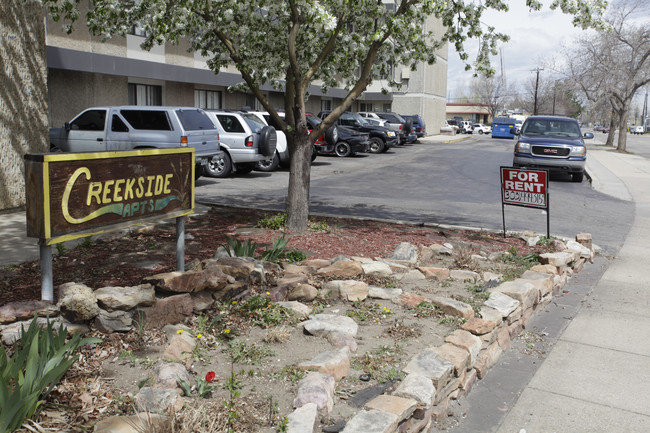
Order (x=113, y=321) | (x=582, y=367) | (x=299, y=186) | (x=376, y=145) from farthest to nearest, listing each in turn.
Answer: (x=376, y=145) → (x=299, y=186) → (x=582, y=367) → (x=113, y=321)

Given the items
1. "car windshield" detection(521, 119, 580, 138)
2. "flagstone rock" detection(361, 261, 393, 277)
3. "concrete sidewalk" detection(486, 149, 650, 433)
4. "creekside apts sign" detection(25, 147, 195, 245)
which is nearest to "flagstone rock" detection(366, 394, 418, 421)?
"concrete sidewalk" detection(486, 149, 650, 433)

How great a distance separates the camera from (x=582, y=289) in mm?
7758

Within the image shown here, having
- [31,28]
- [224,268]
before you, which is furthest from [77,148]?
[224,268]

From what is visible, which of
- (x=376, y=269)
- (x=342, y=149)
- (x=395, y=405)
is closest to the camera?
(x=395, y=405)

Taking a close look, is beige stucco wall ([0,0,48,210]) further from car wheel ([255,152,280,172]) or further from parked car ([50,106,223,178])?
car wheel ([255,152,280,172])

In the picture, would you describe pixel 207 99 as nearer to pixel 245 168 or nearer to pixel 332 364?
pixel 245 168

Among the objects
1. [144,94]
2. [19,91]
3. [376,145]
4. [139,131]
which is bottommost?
[376,145]

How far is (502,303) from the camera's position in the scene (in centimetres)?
589

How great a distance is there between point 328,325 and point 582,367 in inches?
87.2

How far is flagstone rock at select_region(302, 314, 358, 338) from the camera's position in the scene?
4945 millimetres

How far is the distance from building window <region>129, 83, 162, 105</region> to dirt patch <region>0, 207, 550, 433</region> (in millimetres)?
17343

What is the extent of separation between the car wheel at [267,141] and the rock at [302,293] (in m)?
12.5

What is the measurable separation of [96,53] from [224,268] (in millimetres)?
17817

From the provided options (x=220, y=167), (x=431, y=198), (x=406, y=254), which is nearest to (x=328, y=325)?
(x=406, y=254)
